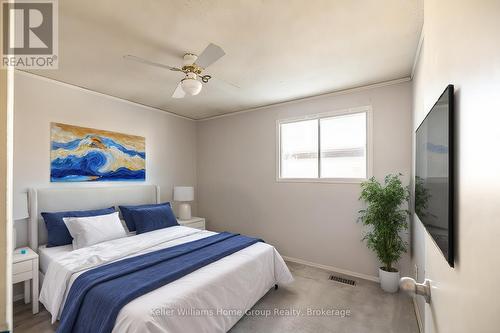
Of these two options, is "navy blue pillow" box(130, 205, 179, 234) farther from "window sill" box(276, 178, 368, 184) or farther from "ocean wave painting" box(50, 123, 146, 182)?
"window sill" box(276, 178, 368, 184)

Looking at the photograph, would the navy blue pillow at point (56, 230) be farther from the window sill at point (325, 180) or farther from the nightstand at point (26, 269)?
the window sill at point (325, 180)

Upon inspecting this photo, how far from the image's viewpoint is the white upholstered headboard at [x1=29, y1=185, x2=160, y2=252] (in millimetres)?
2781

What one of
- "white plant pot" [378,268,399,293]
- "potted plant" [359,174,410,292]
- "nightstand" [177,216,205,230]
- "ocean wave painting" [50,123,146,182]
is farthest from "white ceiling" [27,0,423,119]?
"white plant pot" [378,268,399,293]

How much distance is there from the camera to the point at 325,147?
144 inches

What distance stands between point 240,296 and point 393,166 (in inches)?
96.2

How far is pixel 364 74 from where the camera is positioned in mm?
2869

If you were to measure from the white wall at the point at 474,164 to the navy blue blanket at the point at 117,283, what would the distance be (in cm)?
178

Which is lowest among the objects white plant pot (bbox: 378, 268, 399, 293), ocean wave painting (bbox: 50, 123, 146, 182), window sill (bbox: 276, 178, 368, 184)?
white plant pot (bbox: 378, 268, 399, 293)

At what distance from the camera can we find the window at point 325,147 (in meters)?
3.37

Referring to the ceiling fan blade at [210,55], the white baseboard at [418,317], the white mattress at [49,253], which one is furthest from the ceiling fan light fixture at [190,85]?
the white baseboard at [418,317]

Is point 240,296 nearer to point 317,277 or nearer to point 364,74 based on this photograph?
point 317,277

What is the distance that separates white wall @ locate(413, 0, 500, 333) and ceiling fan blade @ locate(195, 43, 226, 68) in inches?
56.0

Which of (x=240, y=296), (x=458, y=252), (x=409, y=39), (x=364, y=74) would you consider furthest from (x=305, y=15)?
(x=240, y=296)

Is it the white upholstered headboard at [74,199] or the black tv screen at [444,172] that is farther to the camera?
the white upholstered headboard at [74,199]
